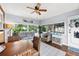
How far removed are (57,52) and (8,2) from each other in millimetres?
1090

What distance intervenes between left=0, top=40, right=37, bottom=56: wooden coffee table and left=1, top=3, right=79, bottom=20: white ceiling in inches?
17.9

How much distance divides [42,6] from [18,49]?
30.9 inches

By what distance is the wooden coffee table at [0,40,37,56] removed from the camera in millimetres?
1429

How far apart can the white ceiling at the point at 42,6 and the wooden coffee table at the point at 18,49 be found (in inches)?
17.9

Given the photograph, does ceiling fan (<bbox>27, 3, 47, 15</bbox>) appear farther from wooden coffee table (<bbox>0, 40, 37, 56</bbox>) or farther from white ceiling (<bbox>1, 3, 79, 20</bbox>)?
wooden coffee table (<bbox>0, 40, 37, 56</bbox>)

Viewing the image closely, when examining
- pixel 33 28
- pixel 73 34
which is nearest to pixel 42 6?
pixel 33 28

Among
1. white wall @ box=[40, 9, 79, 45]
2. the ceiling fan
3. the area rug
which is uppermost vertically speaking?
the ceiling fan

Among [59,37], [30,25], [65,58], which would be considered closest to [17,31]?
[30,25]

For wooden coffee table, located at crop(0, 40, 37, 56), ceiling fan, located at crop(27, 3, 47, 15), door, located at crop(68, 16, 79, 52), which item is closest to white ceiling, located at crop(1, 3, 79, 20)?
ceiling fan, located at crop(27, 3, 47, 15)

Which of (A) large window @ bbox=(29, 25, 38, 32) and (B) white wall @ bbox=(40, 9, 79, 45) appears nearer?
(B) white wall @ bbox=(40, 9, 79, 45)

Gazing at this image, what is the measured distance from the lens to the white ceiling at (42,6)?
1370 mm

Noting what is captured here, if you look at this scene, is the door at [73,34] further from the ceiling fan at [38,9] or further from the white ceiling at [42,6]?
the ceiling fan at [38,9]

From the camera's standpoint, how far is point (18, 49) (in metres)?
1.48

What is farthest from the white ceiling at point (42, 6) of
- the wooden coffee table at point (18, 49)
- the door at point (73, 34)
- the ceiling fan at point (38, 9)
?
the wooden coffee table at point (18, 49)
